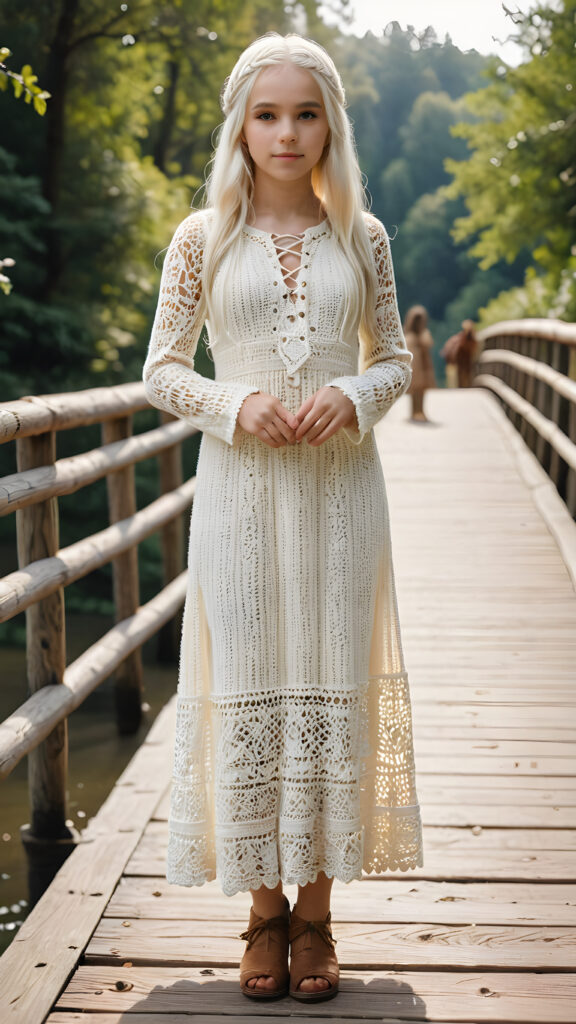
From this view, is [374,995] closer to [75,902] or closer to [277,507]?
[75,902]

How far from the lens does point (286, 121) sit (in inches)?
80.6

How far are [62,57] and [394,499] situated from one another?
8311mm

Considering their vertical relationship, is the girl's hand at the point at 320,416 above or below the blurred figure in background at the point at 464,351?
below

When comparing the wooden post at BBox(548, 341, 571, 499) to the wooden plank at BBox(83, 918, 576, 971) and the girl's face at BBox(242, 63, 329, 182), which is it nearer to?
the wooden plank at BBox(83, 918, 576, 971)

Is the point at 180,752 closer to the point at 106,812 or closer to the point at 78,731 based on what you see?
the point at 106,812

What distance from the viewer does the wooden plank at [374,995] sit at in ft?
7.08

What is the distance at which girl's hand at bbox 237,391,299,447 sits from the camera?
6.61 ft

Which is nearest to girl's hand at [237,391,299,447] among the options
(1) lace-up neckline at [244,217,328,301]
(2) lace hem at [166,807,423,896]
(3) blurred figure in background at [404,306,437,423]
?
(1) lace-up neckline at [244,217,328,301]

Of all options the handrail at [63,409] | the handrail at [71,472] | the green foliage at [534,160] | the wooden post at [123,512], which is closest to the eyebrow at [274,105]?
the handrail at [63,409]

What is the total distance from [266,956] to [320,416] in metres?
1.06

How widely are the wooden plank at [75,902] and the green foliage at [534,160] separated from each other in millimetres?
13085

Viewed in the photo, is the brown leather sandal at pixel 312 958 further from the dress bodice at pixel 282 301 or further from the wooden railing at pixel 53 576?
the dress bodice at pixel 282 301

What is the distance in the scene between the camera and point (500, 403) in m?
12.2

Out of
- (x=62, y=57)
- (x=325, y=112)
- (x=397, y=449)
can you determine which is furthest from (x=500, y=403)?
(x=325, y=112)
